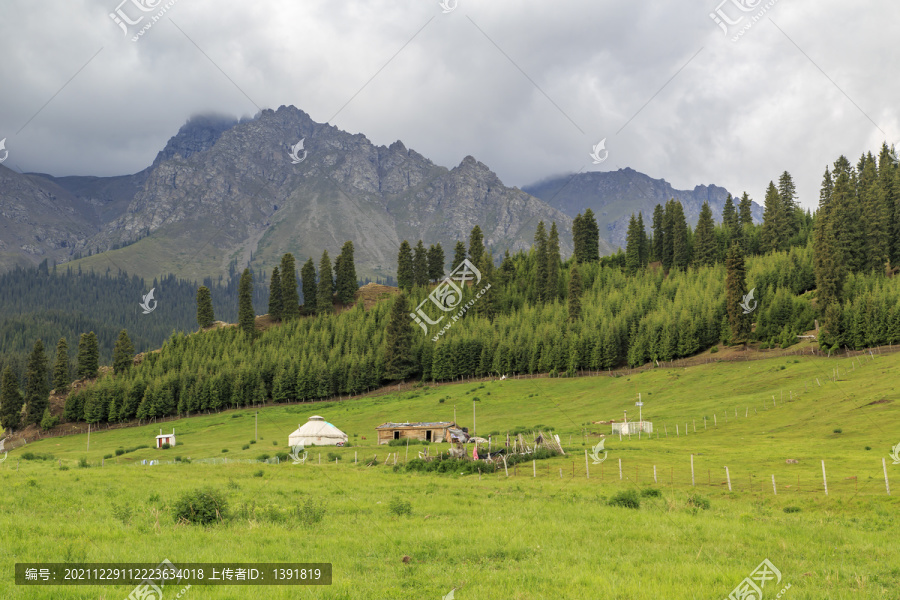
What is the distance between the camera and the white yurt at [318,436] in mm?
76375

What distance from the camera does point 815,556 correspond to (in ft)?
54.9

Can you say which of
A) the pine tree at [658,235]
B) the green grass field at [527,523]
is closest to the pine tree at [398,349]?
the green grass field at [527,523]

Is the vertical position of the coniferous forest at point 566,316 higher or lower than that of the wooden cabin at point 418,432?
higher

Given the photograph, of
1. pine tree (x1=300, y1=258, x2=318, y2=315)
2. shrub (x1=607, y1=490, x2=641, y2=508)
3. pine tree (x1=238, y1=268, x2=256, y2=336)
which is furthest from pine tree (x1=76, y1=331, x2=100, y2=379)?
shrub (x1=607, y1=490, x2=641, y2=508)

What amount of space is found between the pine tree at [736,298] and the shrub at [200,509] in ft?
330

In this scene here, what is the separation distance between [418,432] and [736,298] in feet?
208

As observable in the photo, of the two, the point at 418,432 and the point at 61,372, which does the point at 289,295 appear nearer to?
the point at 61,372

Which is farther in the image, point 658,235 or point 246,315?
point 658,235

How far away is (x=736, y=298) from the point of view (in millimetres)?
106000

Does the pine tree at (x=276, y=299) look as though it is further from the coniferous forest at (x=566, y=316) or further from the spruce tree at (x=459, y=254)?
the spruce tree at (x=459, y=254)

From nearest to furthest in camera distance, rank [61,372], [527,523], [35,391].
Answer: [527,523], [35,391], [61,372]

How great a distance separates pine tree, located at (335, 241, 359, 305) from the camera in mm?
160250

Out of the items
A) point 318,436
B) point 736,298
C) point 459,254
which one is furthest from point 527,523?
point 459,254

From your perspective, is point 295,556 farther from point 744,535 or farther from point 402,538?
point 744,535
